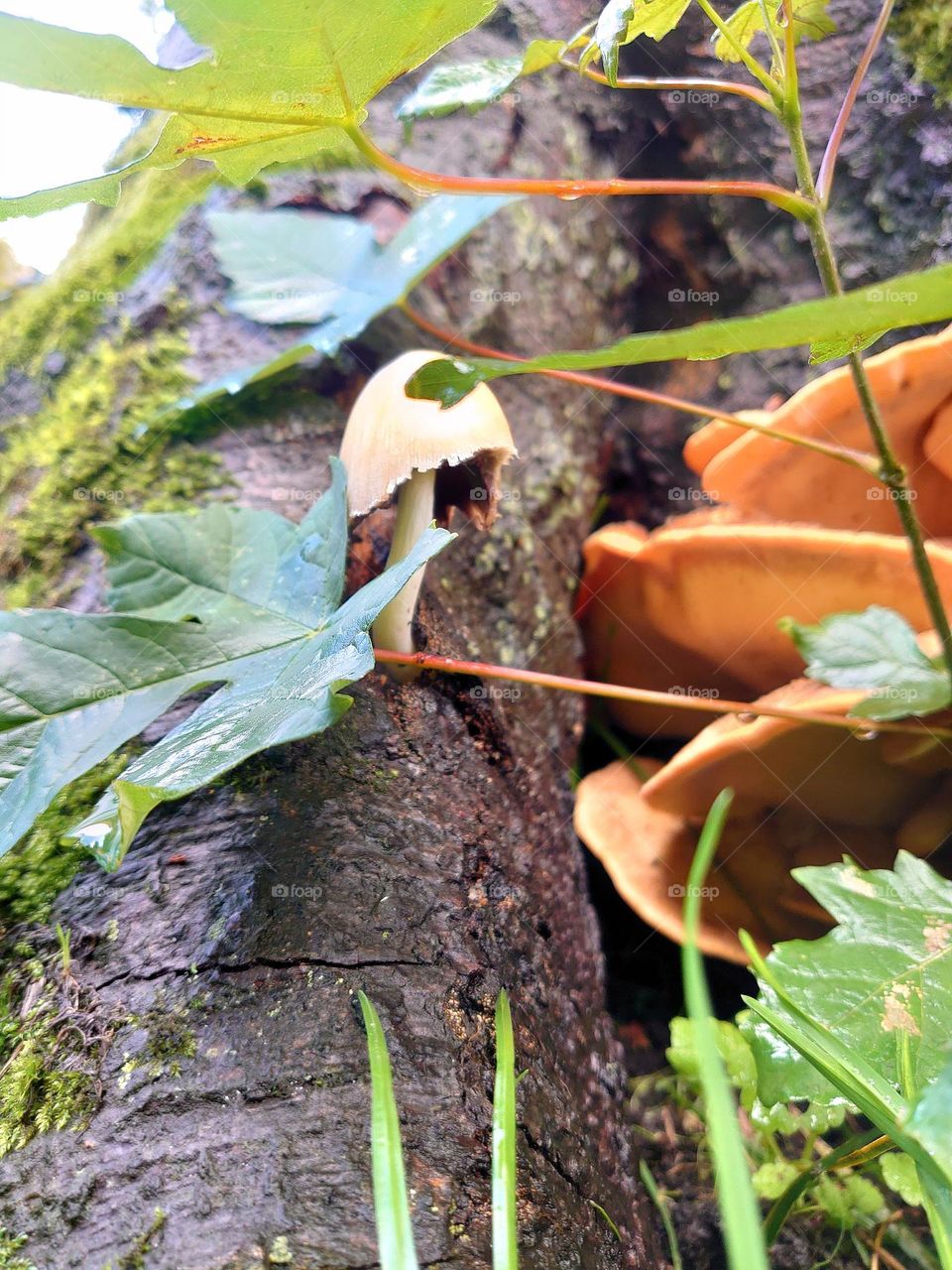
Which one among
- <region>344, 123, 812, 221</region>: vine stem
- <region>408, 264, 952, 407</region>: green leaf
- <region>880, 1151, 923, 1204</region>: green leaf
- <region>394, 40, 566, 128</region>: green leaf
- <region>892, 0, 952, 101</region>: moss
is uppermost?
<region>892, 0, 952, 101</region>: moss

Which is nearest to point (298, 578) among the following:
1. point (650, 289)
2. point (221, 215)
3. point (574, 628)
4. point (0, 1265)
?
point (0, 1265)

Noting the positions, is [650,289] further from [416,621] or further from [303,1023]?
[303,1023]

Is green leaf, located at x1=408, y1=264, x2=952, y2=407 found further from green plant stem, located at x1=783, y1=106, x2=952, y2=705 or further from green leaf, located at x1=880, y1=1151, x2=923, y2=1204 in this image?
green leaf, located at x1=880, y1=1151, x2=923, y2=1204

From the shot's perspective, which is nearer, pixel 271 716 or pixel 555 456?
pixel 271 716

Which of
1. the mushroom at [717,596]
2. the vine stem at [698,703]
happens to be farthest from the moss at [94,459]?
the mushroom at [717,596]

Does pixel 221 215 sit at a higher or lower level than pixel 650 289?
lower

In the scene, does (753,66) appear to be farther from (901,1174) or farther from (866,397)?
(901,1174)

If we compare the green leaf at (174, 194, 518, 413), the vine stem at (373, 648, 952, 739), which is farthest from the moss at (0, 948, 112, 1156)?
the green leaf at (174, 194, 518, 413)
